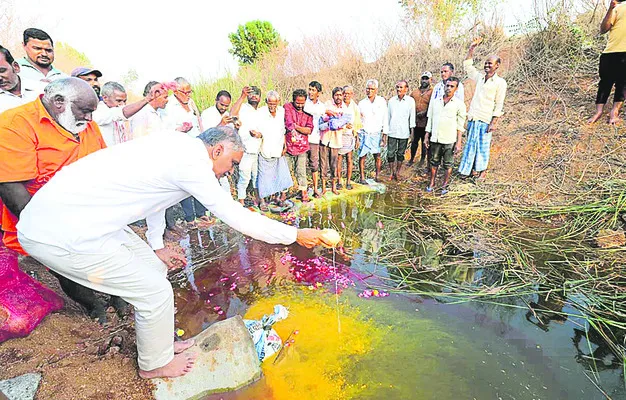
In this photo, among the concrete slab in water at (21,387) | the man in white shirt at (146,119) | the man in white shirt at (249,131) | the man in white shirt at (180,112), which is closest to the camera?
the concrete slab in water at (21,387)

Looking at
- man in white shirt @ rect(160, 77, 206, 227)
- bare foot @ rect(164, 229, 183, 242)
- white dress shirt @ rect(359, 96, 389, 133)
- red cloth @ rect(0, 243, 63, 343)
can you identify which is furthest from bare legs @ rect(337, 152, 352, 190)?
red cloth @ rect(0, 243, 63, 343)

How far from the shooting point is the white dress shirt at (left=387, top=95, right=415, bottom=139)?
6.88 meters

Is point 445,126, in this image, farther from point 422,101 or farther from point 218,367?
point 218,367

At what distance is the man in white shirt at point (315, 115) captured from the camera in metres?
6.00

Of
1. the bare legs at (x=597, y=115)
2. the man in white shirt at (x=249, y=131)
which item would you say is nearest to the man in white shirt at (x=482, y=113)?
the bare legs at (x=597, y=115)

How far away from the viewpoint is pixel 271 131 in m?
5.63

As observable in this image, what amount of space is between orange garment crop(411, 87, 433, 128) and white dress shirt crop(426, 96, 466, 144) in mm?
431

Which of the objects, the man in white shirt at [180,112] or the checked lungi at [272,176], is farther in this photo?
the checked lungi at [272,176]

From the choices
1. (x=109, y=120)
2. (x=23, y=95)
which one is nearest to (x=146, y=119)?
(x=109, y=120)

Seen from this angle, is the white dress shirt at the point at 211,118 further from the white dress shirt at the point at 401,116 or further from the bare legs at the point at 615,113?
the bare legs at the point at 615,113

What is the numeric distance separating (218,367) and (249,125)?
12.5ft

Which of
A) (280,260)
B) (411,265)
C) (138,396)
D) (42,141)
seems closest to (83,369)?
(138,396)

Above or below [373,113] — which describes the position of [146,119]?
above

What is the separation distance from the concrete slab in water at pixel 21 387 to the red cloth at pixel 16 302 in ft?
1.57
